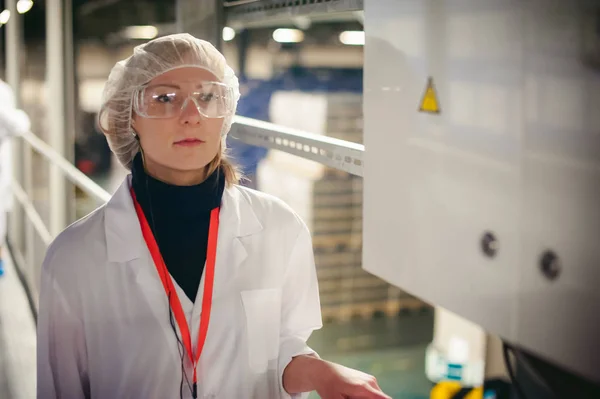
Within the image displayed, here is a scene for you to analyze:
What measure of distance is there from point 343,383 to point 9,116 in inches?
92.4

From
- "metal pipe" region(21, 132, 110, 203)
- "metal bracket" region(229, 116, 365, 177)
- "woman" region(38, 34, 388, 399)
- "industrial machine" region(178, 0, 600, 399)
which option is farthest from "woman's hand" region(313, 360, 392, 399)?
"metal pipe" region(21, 132, 110, 203)

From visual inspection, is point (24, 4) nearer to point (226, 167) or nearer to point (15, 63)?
point (226, 167)

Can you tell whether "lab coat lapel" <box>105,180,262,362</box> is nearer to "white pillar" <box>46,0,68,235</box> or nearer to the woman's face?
the woman's face

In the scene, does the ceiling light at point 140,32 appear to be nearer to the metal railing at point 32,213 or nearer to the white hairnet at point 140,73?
the white hairnet at point 140,73

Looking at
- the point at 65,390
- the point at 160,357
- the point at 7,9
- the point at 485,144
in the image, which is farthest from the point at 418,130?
the point at 7,9

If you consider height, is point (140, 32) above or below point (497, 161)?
above

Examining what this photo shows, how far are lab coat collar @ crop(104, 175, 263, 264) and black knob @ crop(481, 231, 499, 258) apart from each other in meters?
0.63

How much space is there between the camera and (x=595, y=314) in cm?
75

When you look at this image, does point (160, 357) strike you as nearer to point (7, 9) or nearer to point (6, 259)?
point (7, 9)

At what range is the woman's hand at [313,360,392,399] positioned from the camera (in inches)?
51.8

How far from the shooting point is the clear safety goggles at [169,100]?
1.32 meters

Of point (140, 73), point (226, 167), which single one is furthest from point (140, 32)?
point (226, 167)

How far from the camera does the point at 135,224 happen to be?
1.39 metres

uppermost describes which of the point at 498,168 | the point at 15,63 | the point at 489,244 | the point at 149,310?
the point at 15,63
